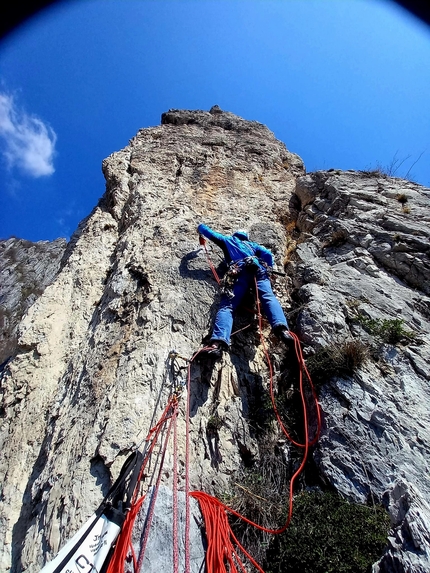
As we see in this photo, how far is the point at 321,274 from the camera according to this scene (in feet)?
20.6

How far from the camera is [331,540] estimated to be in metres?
3.19

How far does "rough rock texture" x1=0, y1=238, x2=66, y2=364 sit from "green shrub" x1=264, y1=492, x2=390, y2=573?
119ft

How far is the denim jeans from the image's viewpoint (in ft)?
16.0

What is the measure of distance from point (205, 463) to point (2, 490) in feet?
8.78

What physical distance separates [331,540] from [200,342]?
9.20ft

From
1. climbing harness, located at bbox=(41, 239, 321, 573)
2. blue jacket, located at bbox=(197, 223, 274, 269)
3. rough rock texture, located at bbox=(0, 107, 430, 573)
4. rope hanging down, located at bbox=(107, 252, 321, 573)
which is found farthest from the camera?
blue jacket, located at bbox=(197, 223, 274, 269)

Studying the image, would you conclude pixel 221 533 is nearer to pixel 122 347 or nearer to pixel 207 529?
pixel 207 529

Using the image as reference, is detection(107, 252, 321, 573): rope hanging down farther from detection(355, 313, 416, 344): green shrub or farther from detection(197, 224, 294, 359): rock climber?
detection(355, 313, 416, 344): green shrub

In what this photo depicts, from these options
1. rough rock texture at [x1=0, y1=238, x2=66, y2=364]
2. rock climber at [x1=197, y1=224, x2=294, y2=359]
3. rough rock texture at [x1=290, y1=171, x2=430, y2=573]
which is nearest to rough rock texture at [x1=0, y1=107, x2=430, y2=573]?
rough rock texture at [x1=290, y1=171, x2=430, y2=573]

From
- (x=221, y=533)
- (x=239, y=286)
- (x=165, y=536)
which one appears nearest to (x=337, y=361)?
(x=239, y=286)

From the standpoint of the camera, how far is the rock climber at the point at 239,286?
4820 millimetres

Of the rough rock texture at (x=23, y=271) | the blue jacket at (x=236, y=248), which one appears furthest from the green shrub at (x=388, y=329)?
the rough rock texture at (x=23, y=271)

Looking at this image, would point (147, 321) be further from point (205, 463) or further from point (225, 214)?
point (225, 214)

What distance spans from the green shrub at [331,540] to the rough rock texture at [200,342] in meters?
0.16
